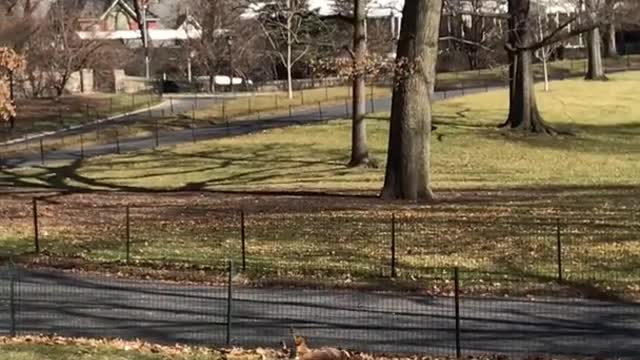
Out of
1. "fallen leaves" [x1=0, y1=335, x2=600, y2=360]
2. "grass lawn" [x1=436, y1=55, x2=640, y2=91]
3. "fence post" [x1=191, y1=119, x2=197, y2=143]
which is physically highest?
"grass lawn" [x1=436, y1=55, x2=640, y2=91]

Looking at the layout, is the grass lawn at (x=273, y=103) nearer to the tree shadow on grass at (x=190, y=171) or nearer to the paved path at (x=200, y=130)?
the paved path at (x=200, y=130)

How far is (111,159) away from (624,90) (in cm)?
3341

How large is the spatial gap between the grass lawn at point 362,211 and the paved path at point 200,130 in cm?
300

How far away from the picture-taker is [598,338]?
11.7 meters

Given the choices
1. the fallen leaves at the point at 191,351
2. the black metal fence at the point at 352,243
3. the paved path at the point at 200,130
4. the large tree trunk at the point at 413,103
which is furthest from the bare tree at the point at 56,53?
the fallen leaves at the point at 191,351

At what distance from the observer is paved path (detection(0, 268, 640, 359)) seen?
37.8ft

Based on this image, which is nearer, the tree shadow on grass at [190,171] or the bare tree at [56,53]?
the tree shadow on grass at [190,171]

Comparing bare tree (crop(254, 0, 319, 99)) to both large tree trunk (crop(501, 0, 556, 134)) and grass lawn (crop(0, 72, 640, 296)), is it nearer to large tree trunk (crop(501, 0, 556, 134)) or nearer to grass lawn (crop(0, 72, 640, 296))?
grass lawn (crop(0, 72, 640, 296))

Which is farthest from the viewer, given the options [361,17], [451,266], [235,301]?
[361,17]

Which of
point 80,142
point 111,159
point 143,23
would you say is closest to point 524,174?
point 111,159

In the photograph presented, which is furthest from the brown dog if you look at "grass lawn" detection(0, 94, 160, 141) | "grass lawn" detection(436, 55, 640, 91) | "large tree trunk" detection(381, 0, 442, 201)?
"grass lawn" detection(436, 55, 640, 91)

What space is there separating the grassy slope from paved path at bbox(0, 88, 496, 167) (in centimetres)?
310

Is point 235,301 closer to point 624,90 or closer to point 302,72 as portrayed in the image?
point 624,90

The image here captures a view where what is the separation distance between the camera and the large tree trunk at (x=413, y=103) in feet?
81.5
